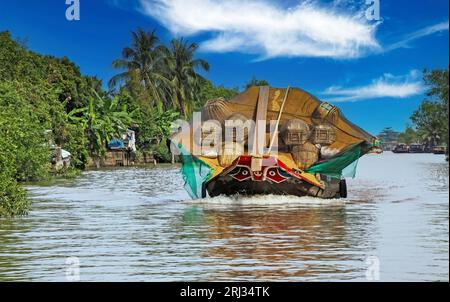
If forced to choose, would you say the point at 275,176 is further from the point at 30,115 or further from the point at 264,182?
the point at 30,115

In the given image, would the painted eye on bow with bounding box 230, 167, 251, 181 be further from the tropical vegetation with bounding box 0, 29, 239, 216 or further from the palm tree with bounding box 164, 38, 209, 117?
the palm tree with bounding box 164, 38, 209, 117

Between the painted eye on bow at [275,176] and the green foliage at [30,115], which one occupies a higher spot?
the green foliage at [30,115]

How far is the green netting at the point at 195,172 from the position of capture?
22.8 metres

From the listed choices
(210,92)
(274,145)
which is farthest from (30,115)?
(210,92)

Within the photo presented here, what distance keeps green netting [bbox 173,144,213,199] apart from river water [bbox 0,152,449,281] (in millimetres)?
466

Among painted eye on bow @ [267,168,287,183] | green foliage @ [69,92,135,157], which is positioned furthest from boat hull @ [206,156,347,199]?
green foliage @ [69,92,135,157]

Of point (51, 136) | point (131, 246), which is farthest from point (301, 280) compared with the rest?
point (51, 136)

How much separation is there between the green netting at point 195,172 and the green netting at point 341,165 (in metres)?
2.85

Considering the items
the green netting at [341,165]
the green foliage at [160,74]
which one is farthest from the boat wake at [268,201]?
the green foliage at [160,74]

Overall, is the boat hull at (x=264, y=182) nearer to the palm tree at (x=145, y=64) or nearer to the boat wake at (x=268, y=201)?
the boat wake at (x=268, y=201)

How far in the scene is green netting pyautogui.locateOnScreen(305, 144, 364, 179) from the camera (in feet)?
75.6

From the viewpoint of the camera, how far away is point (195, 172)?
A: 22.9m
